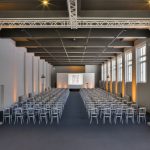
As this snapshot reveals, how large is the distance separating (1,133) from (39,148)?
2.85m

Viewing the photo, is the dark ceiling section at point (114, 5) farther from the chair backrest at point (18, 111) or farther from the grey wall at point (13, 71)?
the grey wall at point (13, 71)

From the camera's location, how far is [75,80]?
4162 centimetres

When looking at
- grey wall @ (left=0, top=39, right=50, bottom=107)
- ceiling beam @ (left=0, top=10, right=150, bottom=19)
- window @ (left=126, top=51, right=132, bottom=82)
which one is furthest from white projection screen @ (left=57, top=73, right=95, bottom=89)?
ceiling beam @ (left=0, top=10, right=150, bottom=19)

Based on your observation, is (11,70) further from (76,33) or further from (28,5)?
(28,5)

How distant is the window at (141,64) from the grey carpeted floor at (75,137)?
21.9 ft

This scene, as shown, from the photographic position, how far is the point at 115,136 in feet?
29.4

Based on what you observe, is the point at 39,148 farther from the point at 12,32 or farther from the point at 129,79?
the point at 129,79

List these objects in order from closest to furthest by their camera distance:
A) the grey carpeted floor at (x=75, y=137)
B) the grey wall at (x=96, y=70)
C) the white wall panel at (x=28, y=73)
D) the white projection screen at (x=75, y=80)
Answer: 1. the grey carpeted floor at (x=75, y=137)
2. the white wall panel at (x=28, y=73)
3. the white projection screen at (x=75, y=80)
4. the grey wall at (x=96, y=70)

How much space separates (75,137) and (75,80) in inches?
1293

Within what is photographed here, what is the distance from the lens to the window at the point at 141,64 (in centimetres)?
1688

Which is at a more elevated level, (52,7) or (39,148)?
(52,7)

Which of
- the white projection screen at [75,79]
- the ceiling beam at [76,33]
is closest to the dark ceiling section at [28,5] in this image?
the ceiling beam at [76,33]

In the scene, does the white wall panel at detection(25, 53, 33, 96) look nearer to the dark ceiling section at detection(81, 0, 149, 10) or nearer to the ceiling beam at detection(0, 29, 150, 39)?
the ceiling beam at detection(0, 29, 150, 39)

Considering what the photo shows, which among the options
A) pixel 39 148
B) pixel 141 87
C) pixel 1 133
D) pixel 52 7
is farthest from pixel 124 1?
pixel 141 87
